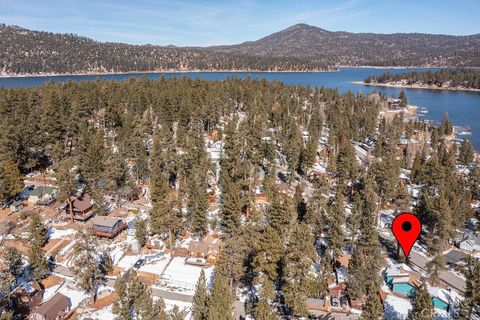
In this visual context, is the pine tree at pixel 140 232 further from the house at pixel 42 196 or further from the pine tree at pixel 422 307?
the pine tree at pixel 422 307

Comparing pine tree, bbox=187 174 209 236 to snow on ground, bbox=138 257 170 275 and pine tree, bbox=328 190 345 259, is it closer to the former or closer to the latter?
snow on ground, bbox=138 257 170 275

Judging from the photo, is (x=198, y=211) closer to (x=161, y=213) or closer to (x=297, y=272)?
(x=161, y=213)

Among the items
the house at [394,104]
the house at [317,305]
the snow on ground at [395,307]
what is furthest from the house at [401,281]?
the house at [394,104]

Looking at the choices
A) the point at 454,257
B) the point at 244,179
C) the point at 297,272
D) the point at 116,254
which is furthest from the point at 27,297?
the point at 454,257

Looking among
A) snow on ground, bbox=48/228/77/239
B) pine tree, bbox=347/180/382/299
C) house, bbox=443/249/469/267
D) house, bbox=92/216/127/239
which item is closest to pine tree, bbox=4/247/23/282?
snow on ground, bbox=48/228/77/239

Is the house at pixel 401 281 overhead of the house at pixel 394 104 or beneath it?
beneath

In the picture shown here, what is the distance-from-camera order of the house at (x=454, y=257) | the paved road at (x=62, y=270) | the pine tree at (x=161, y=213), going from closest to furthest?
the paved road at (x=62, y=270), the pine tree at (x=161, y=213), the house at (x=454, y=257)

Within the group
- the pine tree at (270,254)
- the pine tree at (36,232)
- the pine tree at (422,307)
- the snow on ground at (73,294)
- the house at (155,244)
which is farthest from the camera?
the house at (155,244)

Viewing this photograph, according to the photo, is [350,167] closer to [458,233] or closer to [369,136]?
[458,233]
